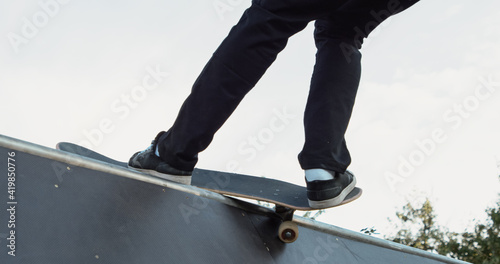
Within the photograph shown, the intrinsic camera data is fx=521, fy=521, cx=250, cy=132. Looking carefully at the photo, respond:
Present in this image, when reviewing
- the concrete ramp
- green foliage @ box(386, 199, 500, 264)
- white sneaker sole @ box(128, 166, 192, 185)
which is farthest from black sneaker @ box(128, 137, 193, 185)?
green foliage @ box(386, 199, 500, 264)

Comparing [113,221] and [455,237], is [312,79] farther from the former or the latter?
[455,237]

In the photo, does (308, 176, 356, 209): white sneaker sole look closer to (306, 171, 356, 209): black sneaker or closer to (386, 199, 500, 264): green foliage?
(306, 171, 356, 209): black sneaker

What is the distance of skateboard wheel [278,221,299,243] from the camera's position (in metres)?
2.26

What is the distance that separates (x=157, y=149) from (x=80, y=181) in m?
0.60

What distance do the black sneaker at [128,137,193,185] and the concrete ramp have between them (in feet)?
0.36

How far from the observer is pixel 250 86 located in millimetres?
2100

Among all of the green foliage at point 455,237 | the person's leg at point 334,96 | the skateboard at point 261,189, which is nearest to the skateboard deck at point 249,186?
the skateboard at point 261,189

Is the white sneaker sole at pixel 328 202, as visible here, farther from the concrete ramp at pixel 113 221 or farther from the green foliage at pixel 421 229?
the green foliage at pixel 421 229

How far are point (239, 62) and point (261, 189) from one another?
70 centimetres

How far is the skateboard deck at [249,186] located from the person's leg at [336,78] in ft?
0.58

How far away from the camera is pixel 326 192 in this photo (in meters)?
2.21

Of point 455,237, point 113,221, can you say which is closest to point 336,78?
point 113,221

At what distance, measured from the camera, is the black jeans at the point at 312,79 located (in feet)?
6.77

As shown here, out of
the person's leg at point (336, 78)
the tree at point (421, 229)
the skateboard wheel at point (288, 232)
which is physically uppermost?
the person's leg at point (336, 78)
